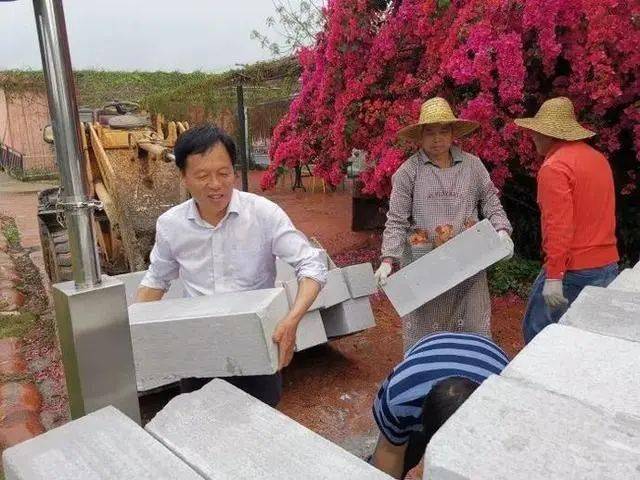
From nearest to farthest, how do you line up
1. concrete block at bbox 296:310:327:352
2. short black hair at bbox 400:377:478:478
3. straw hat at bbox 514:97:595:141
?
short black hair at bbox 400:377:478:478, straw hat at bbox 514:97:595:141, concrete block at bbox 296:310:327:352

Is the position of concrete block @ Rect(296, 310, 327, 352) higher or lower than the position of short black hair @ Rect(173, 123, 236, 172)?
lower

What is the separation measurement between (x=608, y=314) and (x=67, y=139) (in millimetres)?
1393

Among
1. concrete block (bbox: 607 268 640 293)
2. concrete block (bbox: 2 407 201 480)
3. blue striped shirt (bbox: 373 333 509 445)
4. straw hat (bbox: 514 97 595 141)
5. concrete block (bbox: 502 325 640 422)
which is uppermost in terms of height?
straw hat (bbox: 514 97 595 141)

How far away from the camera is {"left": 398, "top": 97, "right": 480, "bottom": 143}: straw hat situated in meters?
3.06

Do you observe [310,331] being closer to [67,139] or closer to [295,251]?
[295,251]

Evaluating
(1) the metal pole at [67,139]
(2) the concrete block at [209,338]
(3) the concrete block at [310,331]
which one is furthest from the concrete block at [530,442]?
(3) the concrete block at [310,331]

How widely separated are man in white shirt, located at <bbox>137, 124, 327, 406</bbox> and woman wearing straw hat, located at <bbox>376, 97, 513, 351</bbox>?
110 cm

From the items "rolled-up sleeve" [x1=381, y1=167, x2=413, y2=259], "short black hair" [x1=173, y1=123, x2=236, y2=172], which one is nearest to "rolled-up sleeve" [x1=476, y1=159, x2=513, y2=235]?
"rolled-up sleeve" [x1=381, y1=167, x2=413, y2=259]

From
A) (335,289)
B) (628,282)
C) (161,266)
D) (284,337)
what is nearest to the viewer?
(284,337)

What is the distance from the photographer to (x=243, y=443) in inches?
44.4

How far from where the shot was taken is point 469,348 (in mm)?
1607

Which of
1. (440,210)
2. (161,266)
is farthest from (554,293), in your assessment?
(161,266)

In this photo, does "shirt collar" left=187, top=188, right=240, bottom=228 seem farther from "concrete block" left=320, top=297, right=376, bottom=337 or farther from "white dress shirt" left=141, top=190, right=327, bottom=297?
"concrete block" left=320, top=297, right=376, bottom=337

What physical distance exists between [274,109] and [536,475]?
14867 mm
